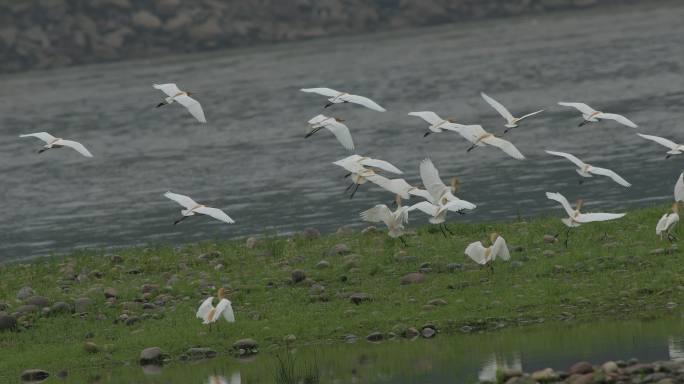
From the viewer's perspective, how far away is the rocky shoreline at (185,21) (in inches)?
4038

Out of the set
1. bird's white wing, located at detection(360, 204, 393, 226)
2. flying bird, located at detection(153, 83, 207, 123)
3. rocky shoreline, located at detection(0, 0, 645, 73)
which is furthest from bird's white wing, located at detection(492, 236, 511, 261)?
rocky shoreline, located at detection(0, 0, 645, 73)

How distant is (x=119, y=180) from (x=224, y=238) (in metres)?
13.7

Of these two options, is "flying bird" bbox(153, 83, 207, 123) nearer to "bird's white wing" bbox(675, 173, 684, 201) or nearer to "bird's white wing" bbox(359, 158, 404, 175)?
"bird's white wing" bbox(359, 158, 404, 175)

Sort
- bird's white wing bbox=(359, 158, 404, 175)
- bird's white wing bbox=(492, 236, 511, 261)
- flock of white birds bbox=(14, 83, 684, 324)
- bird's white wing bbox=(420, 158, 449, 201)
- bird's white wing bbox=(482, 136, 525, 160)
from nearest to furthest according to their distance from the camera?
bird's white wing bbox=(492, 236, 511, 261) < flock of white birds bbox=(14, 83, 684, 324) < bird's white wing bbox=(359, 158, 404, 175) < bird's white wing bbox=(482, 136, 525, 160) < bird's white wing bbox=(420, 158, 449, 201)

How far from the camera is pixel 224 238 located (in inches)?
1195

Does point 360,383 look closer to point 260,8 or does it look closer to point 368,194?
point 368,194

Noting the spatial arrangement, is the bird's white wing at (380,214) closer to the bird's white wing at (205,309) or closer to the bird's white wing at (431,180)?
the bird's white wing at (431,180)

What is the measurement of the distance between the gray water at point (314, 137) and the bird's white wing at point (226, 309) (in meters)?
11.5

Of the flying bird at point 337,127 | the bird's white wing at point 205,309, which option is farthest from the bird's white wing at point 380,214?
the bird's white wing at point 205,309

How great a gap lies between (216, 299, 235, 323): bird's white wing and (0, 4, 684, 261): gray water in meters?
11.5

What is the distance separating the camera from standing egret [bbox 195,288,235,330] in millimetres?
18156

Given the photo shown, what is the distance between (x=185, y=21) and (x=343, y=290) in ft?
290

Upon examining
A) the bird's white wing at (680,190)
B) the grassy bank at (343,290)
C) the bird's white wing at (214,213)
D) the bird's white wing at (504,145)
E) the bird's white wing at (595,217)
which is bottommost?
the grassy bank at (343,290)

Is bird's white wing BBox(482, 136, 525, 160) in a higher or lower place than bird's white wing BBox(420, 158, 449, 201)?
higher
